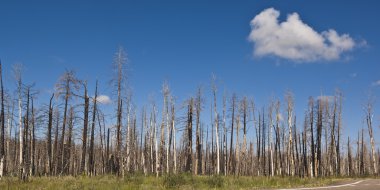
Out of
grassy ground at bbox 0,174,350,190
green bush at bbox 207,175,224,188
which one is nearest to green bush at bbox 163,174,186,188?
grassy ground at bbox 0,174,350,190

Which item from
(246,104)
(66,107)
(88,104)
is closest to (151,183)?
(88,104)

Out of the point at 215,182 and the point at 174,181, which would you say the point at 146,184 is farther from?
the point at 215,182

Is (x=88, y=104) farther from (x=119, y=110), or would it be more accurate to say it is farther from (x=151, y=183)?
(x=151, y=183)

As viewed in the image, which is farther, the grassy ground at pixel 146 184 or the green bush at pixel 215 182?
the green bush at pixel 215 182

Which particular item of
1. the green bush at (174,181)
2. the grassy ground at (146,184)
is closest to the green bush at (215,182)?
the grassy ground at (146,184)

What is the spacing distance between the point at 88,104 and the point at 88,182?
10702mm

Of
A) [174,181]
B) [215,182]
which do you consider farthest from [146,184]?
[215,182]

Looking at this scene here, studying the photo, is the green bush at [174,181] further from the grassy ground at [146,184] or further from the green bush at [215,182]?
the green bush at [215,182]

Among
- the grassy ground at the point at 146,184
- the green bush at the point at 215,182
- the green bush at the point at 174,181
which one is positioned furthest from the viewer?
the green bush at the point at 215,182

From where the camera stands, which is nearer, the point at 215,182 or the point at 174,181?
the point at 174,181

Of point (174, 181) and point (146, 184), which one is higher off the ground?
point (174, 181)

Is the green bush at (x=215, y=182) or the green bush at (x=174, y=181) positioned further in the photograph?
the green bush at (x=215, y=182)

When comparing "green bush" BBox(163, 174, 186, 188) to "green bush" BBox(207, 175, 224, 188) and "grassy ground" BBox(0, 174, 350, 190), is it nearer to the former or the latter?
"grassy ground" BBox(0, 174, 350, 190)

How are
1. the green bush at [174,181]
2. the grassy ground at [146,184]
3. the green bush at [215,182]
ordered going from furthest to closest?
1. the green bush at [215,182]
2. the green bush at [174,181]
3. the grassy ground at [146,184]
